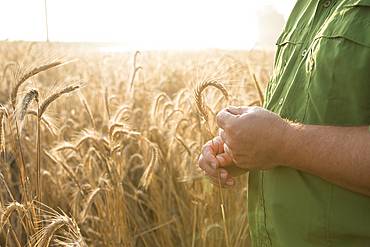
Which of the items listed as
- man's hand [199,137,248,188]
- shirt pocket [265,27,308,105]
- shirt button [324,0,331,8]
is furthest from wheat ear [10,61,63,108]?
shirt button [324,0,331,8]

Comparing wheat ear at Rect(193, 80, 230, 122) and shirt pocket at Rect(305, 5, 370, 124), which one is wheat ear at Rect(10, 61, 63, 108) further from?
shirt pocket at Rect(305, 5, 370, 124)

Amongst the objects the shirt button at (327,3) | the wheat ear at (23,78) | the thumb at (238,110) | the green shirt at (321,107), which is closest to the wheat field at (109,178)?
the wheat ear at (23,78)

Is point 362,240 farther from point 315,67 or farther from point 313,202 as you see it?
point 315,67

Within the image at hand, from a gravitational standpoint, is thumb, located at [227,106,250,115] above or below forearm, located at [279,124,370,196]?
above

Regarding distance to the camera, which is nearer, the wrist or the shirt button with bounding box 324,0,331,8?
the wrist

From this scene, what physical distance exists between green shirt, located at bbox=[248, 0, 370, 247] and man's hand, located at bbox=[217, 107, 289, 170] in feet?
0.35

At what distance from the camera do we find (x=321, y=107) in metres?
Answer: 0.80

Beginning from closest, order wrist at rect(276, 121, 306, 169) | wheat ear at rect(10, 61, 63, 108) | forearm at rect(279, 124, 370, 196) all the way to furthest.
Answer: forearm at rect(279, 124, 370, 196)
wrist at rect(276, 121, 306, 169)
wheat ear at rect(10, 61, 63, 108)

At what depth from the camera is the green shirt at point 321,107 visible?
74cm

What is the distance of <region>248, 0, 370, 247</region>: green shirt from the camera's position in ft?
2.42

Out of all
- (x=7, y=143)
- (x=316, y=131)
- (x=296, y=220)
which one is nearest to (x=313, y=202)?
(x=296, y=220)

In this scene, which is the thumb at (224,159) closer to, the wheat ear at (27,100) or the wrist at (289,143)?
the wrist at (289,143)

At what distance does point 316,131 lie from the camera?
2.46ft

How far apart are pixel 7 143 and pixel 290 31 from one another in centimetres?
256
